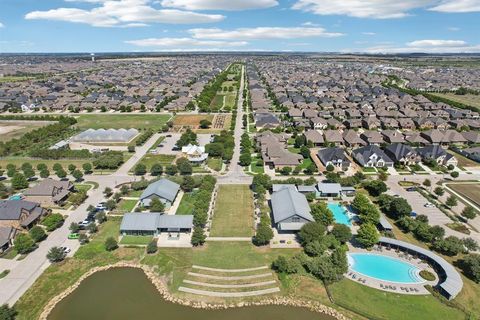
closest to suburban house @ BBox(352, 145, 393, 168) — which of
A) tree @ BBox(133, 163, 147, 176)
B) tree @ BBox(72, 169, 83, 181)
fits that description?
tree @ BBox(133, 163, 147, 176)

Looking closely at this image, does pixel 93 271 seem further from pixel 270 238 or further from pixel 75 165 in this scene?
pixel 75 165

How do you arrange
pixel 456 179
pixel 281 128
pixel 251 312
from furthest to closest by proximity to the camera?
pixel 281 128 < pixel 456 179 < pixel 251 312

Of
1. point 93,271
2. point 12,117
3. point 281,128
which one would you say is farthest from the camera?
point 12,117

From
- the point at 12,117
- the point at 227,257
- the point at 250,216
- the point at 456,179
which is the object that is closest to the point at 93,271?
the point at 227,257

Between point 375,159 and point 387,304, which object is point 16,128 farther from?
point 387,304

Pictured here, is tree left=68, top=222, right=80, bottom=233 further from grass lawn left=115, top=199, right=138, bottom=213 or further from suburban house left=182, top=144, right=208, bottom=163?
suburban house left=182, top=144, right=208, bottom=163

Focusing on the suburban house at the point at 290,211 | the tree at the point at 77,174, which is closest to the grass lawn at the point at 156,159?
the tree at the point at 77,174

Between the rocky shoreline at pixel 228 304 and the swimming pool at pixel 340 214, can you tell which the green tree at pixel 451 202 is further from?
the rocky shoreline at pixel 228 304
